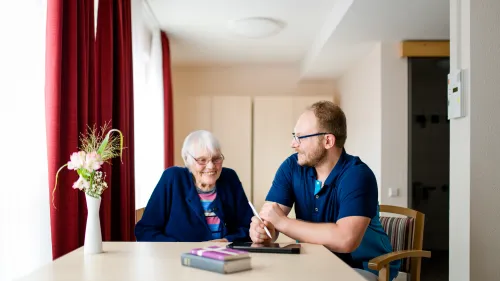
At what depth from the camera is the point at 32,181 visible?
236 centimetres

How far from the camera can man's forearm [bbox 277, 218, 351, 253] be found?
7.36 ft

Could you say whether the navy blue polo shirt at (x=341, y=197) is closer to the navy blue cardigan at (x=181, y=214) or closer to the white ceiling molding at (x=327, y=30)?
the navy blue cardigan at (x=181, y=214)

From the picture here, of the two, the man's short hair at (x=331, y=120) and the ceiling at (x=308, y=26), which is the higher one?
the ceiling at (x=308, y=26)

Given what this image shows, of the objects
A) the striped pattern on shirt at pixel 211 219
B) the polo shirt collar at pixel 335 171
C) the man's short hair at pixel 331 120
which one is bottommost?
the striped pattern on shirt at pixel 211 219

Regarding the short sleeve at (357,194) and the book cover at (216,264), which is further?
the short sleeve at (357,194)

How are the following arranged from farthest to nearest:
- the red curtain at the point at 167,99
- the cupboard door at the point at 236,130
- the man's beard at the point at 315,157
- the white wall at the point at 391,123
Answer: the cupboard door at the point at 236,130 < the red curtain at the point at 167,99 < the white wall at the point at 391,123 < the man's beard at the point at 315,157

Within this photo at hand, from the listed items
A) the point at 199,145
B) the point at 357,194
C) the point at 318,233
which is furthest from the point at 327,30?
the point at 318,233

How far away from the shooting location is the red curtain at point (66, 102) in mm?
2418

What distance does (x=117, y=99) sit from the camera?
3.62m

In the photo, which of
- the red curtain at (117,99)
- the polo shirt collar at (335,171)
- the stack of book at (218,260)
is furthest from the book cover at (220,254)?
the red curtain at (117,99)

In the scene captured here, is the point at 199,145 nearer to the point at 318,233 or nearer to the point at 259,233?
the point at 259,233

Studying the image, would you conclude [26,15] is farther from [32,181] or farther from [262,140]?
[262,140]

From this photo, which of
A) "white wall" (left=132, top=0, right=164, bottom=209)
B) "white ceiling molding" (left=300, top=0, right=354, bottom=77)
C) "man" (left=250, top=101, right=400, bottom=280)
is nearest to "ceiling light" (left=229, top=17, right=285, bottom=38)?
"white ceiling molding" (left=300, top=0, right=354, bottom=77)

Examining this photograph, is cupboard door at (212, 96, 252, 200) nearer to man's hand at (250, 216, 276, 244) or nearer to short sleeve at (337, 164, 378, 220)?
short sleeve at (337, 164, 378, 220)
